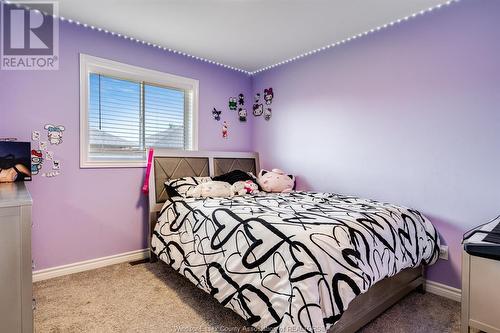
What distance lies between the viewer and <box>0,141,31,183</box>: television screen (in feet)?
7.00

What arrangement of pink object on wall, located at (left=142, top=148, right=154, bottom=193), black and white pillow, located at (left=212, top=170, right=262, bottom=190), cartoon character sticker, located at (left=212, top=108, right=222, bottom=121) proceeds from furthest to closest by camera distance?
1. cartoon character sticker, located at (left=212, top=108, right=222, bottom=121)
2. black and white pillow, located at (left=212, top=170, right=262, bottom=190)
3. pink object on wall, located at (left=142, top=148, right=154, bottom=193)

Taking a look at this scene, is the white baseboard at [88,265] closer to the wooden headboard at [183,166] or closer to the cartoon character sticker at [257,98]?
the wooden headboard at [183,166]

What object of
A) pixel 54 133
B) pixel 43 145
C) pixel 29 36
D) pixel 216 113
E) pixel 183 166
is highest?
pixel 29 36

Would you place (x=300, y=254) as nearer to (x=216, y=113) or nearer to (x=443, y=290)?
(x=443, y=290)

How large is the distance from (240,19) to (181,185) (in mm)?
1653

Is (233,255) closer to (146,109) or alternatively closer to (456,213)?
(456,213)

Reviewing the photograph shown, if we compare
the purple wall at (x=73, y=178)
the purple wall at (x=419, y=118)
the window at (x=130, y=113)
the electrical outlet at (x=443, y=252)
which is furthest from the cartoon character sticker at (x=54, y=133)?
the electrical outlet at (x=443, y=252)

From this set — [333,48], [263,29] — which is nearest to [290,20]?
[263,29]

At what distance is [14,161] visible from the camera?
86.4 inches

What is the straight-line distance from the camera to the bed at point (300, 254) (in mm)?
1381

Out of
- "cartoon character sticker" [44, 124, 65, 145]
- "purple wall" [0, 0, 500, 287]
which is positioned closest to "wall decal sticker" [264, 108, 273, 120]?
"purple wall" [0, 0, 500, 287]

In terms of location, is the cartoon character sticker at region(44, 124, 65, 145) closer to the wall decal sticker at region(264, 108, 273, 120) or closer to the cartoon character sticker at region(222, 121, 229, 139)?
the cartoon character sticker at region(222, 121, 229, 139)

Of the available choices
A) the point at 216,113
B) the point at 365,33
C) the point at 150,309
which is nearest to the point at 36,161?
the point at 150,309

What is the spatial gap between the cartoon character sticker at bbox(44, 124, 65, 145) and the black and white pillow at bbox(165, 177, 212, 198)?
1.03 meters
